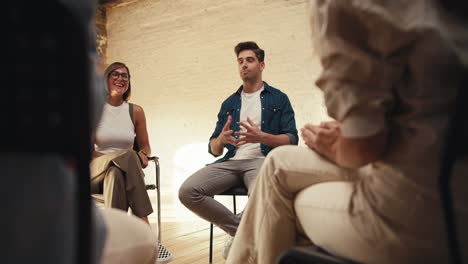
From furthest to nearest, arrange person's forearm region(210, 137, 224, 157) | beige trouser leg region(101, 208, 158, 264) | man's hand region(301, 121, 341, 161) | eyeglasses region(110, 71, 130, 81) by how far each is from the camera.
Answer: eyeglasses region(110, 71, 130, 81), person's forearm region(210, 137, 224, 157), man's hand region(301, 121, 341, 161), beige trouser leg region(101, 208, 158, 264)

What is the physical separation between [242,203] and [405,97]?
157 inches

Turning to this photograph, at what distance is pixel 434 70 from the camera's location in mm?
670

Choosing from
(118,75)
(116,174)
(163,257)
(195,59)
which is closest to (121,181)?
(116,174)

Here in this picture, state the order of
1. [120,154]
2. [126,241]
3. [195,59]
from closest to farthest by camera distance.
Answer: [126,241], [120,154], [195,59]

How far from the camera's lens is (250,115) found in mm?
2879

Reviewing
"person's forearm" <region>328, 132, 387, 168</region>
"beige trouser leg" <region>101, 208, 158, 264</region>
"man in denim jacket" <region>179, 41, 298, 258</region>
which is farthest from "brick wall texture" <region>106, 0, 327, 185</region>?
"beige trouser leg" <region>101, 208, 158, 264</region>

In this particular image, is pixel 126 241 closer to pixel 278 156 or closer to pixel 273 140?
pixel 278 156

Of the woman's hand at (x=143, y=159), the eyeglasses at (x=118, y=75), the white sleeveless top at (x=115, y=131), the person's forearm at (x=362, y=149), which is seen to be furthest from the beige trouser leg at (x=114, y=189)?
the person's forearm at (x=362, y=149)

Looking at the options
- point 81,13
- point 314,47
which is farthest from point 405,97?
point 81,13

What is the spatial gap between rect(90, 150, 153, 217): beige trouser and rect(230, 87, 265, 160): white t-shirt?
66cm

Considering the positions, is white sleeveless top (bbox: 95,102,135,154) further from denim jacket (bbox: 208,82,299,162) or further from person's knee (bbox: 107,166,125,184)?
denim jacket (bbox: 208,82,299,162)

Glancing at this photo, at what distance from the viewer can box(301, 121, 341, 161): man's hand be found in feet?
3.08

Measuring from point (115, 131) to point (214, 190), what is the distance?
96 cm

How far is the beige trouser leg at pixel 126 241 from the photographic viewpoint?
0.66m
